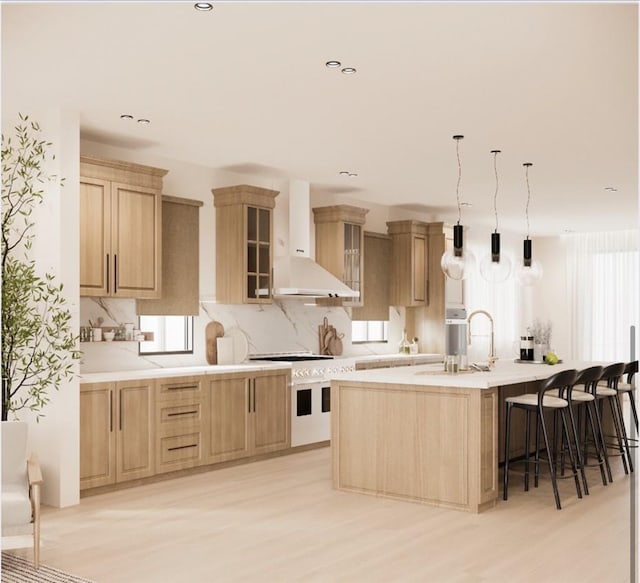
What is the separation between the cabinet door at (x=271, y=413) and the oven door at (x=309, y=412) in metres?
0.12

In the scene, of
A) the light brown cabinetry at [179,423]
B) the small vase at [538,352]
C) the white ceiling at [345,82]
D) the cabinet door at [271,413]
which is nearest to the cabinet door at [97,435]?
the light brown cabinetry at [179,423]

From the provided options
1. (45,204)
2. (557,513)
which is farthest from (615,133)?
(45,204)

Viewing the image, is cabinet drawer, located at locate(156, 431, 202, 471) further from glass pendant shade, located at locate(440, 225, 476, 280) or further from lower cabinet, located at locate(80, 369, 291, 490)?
glass pendant shade, located at locate(440, 225, 476, 280)

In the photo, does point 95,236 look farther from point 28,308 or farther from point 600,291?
point 600,291

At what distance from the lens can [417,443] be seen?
17.2 ft

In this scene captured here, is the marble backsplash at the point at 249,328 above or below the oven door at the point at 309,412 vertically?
above

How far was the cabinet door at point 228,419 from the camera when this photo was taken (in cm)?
648

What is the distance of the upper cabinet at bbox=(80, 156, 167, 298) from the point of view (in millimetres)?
5719

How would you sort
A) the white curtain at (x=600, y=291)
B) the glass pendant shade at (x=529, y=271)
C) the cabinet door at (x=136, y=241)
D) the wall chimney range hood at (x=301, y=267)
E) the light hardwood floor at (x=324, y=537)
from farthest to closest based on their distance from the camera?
1. the white curtain at (x=600, y=291)
2. the wall chimney range hood at (x=301, y=267)
3. the glass pendant shade at (x=529, y=271)
4. the cabinet door at (x=136, y=241)
5. the light hardwood floor at (x=324, y=537)

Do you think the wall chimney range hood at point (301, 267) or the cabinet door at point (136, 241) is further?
the wall chimney range hood at point (301, 267)

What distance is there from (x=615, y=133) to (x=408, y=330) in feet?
15.1

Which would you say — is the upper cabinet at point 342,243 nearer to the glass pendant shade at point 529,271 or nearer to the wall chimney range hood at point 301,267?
the wall chimney range hood at point 301,267

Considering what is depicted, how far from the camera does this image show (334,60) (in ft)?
13.7

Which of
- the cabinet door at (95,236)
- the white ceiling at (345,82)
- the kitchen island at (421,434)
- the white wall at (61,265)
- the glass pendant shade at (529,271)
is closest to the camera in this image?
the white ceiling at (345,82)
